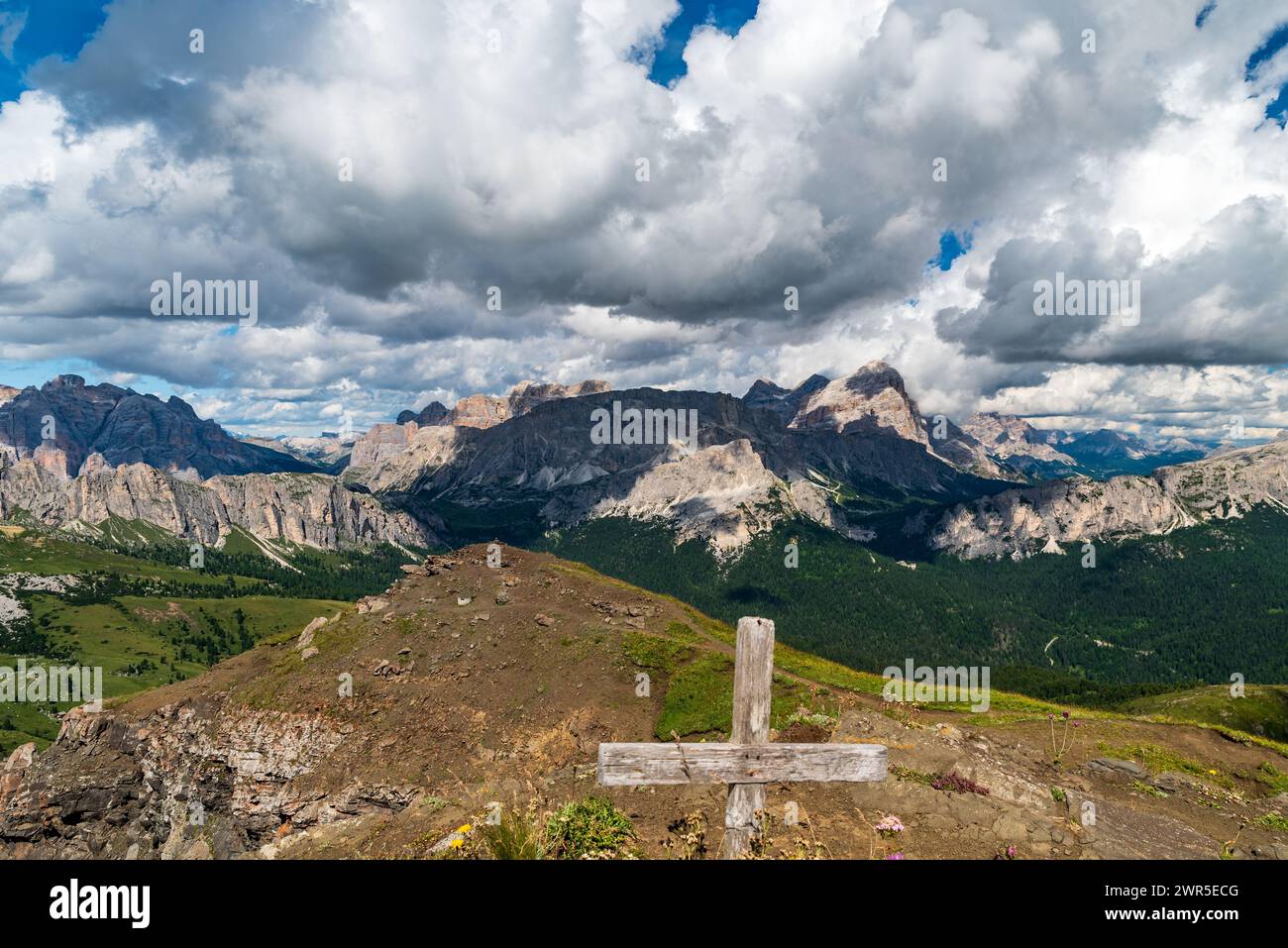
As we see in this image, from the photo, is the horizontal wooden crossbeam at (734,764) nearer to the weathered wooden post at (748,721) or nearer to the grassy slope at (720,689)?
the weathered wooden post at (748,721)

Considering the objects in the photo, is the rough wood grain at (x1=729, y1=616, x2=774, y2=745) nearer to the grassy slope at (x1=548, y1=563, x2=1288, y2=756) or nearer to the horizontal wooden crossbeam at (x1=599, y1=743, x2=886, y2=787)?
the horizontal wooden crossbeam at (x1=599, y1=743, x2=886, y2=787)

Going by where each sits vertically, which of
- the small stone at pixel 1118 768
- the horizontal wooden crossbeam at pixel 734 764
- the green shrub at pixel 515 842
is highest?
the horizontal wooden crossbeam at pixel 734 764

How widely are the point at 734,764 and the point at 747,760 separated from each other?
0.84 ft

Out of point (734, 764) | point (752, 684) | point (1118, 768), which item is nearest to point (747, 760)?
point (734, 764)

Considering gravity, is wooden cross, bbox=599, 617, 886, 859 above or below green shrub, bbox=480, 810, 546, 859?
above

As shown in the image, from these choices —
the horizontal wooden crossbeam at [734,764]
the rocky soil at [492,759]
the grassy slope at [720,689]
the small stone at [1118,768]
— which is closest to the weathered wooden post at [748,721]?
the horizontal wooden crossbeam at [734,764]

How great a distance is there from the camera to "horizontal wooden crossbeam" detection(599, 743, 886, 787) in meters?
11.3

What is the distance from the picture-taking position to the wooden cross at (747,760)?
11.3 metres

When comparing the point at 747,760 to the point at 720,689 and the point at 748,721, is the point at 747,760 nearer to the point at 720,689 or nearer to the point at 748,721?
the point at 748,721

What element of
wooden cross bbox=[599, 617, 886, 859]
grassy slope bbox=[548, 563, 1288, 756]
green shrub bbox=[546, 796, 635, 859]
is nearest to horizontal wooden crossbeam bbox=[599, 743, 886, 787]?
wooden cross bbox=[599, 617, 886, 859]

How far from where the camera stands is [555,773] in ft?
98.9
